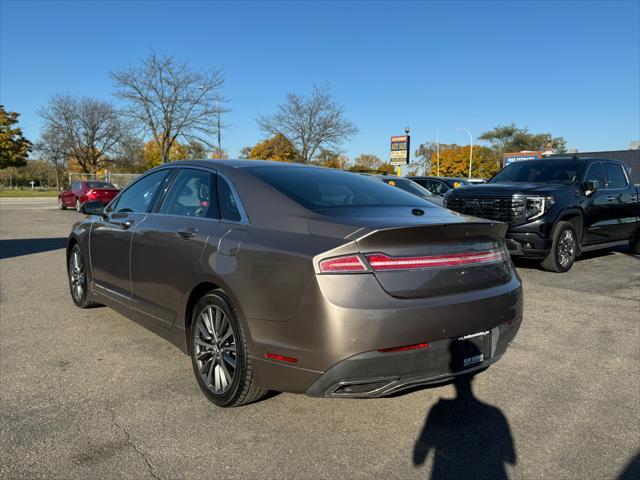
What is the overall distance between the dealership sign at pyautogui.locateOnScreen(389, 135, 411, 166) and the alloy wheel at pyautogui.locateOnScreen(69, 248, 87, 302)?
30.1m

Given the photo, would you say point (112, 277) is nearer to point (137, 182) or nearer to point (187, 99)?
point (137, 182)

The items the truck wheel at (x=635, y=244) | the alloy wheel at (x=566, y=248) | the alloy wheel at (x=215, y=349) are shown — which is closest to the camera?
the alloy wheel at (x=215, y=349)

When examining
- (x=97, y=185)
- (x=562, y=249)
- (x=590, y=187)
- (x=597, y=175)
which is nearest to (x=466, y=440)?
(x=562, y=249)

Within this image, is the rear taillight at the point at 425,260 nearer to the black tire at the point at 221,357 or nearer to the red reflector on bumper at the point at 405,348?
the red reflector on bumper at the point at 405,348

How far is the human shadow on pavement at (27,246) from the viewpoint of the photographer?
9.84 meters

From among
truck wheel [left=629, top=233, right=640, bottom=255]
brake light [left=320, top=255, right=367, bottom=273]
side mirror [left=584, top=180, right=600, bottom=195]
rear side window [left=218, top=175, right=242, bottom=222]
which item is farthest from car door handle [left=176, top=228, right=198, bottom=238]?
truck wheel [left=629, top=233, right=640, bottom=255]

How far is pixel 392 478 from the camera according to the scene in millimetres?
2520

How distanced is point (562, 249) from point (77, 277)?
22.8 ft

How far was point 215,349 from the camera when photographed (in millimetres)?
3244

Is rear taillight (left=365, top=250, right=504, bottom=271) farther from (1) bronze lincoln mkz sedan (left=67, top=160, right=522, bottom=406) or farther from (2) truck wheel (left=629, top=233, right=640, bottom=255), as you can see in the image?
(2) truck wheel (left=629, top=233, right=640, bottom=255)

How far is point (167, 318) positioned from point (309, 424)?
133cm

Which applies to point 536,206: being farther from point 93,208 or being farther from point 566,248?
point 93,208

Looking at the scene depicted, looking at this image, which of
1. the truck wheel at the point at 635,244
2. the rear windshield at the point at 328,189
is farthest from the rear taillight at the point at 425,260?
the truck wheel at the point at 635,244

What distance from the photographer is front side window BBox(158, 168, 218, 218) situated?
361 centimetres
